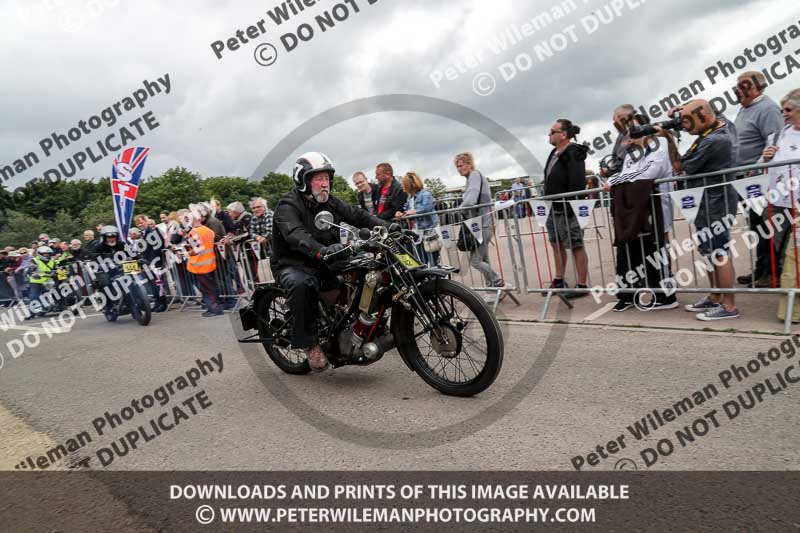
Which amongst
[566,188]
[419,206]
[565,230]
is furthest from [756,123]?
[419,206]

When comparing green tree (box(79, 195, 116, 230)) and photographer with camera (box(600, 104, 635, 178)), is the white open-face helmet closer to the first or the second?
photographer with camera (box(600, 104, 635, 178))

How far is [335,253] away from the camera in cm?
400

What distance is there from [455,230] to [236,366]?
3362mm

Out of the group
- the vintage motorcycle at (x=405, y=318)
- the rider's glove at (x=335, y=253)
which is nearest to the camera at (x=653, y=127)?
the vintage motorcycle at (x=405, y=318)

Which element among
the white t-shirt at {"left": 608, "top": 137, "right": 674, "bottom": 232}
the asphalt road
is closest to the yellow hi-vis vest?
the asphalt road

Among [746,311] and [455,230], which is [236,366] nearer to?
[455,230]

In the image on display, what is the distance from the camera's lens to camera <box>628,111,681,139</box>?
5.40 m

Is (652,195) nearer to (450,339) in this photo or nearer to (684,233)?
(684,233)

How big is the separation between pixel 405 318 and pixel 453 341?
1.39 ft

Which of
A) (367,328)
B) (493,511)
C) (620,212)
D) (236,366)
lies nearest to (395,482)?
(493,511)

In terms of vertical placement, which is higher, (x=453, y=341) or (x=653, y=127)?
(x=653, y=127)

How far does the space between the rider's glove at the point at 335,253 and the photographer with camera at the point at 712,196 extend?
3.52 m

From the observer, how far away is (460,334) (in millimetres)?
3850

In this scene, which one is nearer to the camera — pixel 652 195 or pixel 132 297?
pixel 652 195
